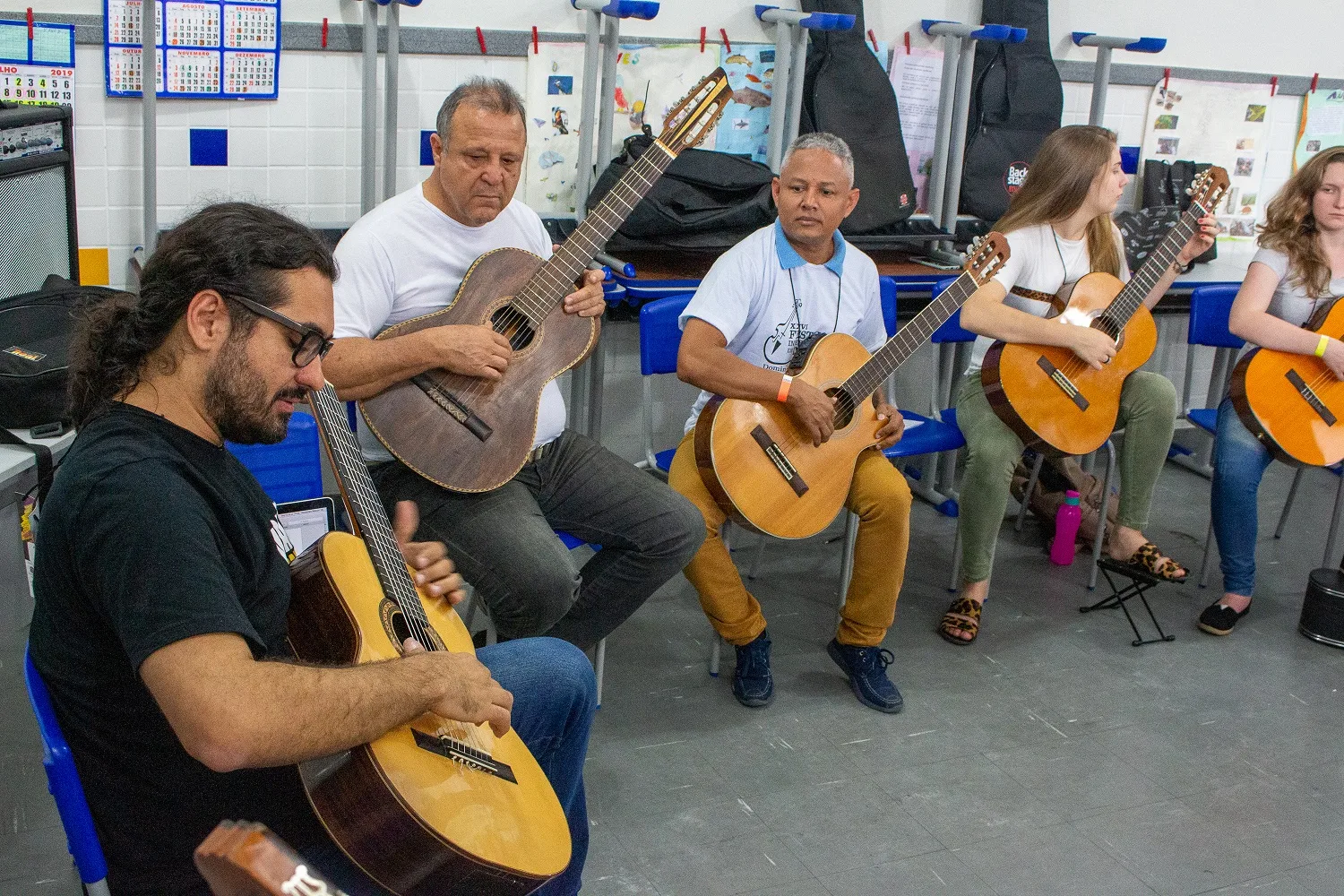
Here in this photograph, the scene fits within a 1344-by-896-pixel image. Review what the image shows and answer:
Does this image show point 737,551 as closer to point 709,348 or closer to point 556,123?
point 709,348

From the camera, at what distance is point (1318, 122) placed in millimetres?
5301

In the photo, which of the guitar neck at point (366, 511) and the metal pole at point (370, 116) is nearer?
the guitar neck at point (366, 511)

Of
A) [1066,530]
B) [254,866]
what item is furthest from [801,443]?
[254,866]

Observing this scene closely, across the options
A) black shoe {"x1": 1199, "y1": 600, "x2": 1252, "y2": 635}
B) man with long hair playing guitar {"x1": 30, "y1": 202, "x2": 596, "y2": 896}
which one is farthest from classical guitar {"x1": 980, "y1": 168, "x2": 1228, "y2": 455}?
man with long hair playing guitar {"x1": 30, "y1": 202, "x2": 596, "y2": 896}

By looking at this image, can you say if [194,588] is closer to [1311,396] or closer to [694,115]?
[694,115]

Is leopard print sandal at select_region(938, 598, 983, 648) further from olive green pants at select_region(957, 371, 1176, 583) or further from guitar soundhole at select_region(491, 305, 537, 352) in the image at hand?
guitar soundhole at select_region(491, 305, 537, 352)

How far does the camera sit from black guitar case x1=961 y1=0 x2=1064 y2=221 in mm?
4523

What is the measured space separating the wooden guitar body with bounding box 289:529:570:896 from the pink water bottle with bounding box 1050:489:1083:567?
2553 millimetres

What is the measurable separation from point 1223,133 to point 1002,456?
8.18ft

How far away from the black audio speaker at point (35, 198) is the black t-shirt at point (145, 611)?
1.70 m

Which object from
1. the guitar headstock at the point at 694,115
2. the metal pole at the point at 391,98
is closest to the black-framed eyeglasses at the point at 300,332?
the guitar headstock at the point at 694,115

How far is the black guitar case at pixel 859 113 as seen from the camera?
4191 mm

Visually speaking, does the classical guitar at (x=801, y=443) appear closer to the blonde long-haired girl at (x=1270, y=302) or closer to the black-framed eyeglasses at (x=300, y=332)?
the blonde long-haired girl at (x=1270, y=302)

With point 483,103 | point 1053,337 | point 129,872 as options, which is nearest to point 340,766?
point 129,872
